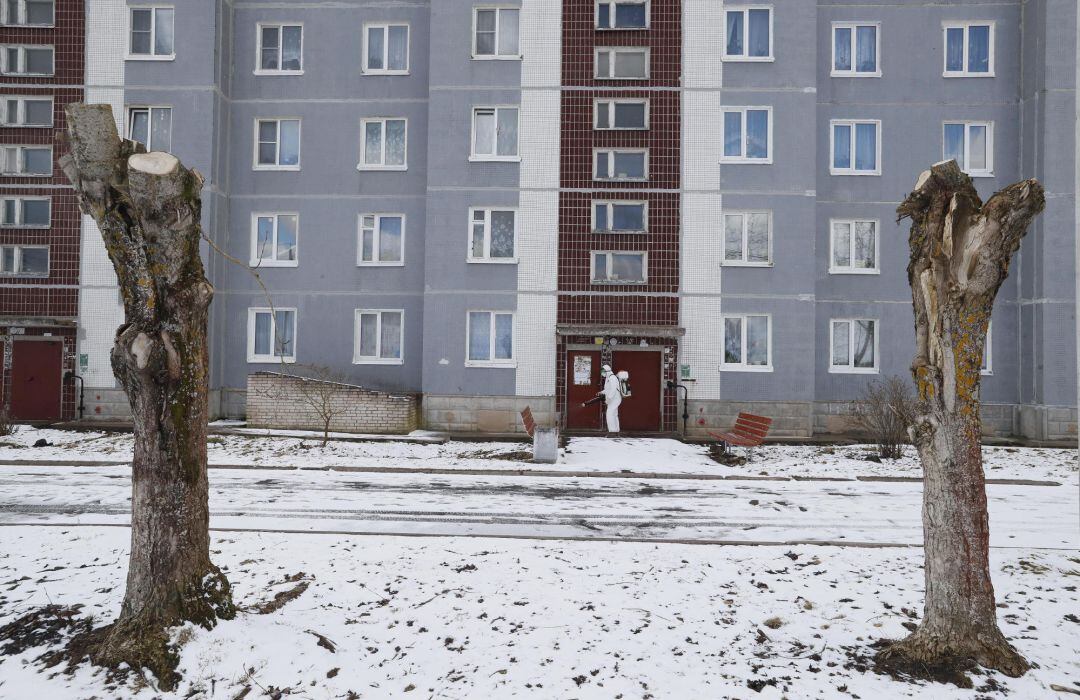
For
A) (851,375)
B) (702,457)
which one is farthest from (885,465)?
(851,375)

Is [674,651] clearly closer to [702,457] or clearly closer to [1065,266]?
[702,457]

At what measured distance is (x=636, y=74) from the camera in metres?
19.5

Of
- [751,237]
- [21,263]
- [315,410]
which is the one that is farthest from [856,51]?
[21,263]

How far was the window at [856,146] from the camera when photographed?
20266 millimetres

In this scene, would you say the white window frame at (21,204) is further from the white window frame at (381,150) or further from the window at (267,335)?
the white window frame at (381,150)

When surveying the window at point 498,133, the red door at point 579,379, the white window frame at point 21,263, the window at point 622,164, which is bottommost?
the red door at point 579,379

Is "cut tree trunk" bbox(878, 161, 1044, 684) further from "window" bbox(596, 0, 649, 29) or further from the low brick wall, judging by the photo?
"window" bbox(596, 0, 649, 29)

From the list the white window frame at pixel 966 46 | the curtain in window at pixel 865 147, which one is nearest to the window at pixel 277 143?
the curtain in window at pixel 865 147

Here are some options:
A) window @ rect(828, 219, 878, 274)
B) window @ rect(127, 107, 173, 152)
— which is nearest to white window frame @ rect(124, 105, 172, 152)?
window @ rect(127, 107, 173, 152)

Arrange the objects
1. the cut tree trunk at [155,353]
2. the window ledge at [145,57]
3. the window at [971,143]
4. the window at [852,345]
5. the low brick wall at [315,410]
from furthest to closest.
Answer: the window at [971,143]
the window at [852,345]
the window ledge at [145,57]
the low brick wall at [315,410]
the cut tree trunk at [155,353]

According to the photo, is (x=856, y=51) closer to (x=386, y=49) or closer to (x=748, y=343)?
(x=748, y=343)

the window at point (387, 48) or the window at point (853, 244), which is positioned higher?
the window at point (387, 48)

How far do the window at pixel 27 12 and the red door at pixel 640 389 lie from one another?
21.6 meters

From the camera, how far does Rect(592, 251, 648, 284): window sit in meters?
19.2
